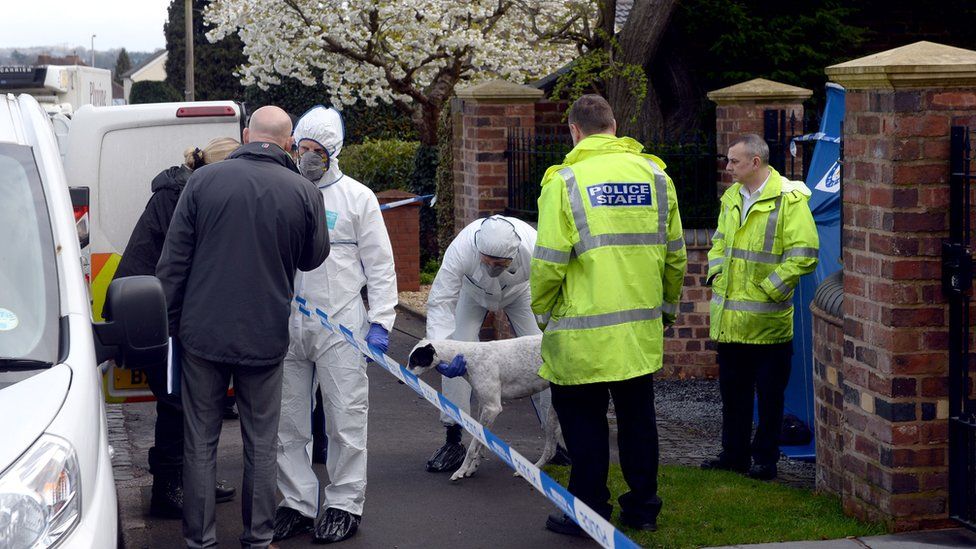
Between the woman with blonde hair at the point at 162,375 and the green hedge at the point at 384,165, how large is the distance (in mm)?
11682

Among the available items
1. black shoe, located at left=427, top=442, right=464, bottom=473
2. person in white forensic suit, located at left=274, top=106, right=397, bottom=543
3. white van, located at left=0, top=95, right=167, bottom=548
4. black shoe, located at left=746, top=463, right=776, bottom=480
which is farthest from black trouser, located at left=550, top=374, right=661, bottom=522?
white van, located at left=0, top=95, right=167, bottom=548

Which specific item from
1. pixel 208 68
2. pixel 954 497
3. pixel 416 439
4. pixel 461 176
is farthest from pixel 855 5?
pixel 208 68

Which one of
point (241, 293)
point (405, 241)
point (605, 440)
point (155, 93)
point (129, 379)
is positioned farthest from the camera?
point (155, 93)

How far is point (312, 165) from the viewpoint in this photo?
5766 mm

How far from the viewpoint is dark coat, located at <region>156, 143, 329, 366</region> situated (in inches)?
197

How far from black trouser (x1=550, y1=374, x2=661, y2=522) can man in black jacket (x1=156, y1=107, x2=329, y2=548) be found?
132cm

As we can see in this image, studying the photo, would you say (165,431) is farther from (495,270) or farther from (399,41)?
(399,41)

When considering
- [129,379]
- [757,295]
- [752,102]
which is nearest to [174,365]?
[129,379]

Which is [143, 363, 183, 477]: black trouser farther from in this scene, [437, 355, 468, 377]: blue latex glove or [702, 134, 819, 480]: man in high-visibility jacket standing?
[702, 134, 819, 480]: man in high-visibility jacket standing

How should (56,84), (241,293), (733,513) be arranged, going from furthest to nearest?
1. (56,84)
2. (733,513)
3. (241,293)

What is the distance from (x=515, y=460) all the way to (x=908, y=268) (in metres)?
2.05

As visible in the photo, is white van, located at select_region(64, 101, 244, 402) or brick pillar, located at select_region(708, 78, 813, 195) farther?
brick pillar, located at select_region(708, 78, 813, 195)

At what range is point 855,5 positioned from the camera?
1524 cm

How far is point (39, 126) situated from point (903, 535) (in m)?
3.97
